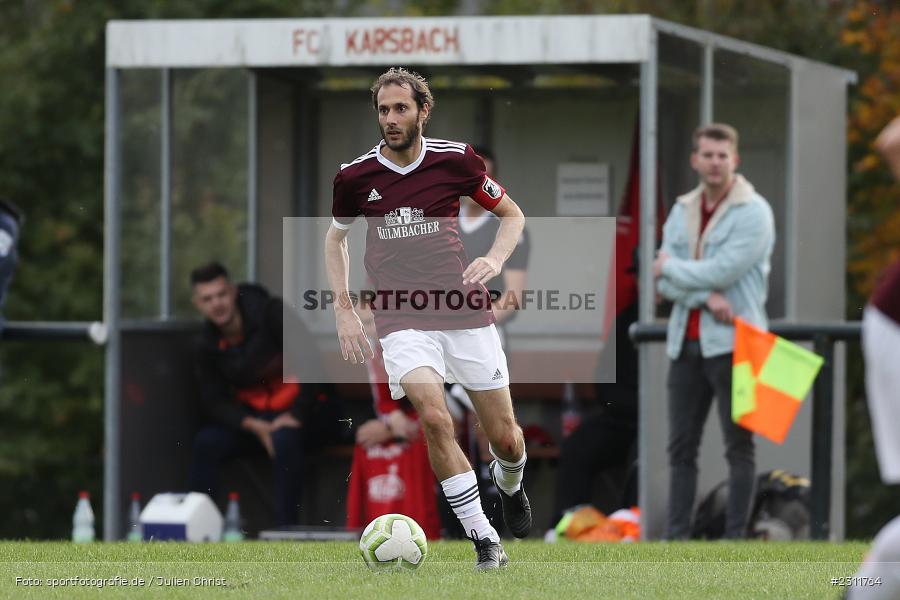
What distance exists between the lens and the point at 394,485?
11.4m

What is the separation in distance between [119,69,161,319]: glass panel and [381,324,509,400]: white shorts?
182 inches

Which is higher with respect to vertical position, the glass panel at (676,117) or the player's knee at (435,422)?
the glass panel at (676,117)

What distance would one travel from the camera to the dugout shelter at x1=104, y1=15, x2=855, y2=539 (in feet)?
35.7

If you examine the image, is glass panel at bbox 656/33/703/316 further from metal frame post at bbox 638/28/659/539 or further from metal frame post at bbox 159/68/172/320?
metal frame post at bbox 159/68/172/320

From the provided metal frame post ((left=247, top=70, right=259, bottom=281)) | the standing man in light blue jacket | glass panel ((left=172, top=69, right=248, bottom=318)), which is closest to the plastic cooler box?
glass panel ((left=172, top=69, right=248, bottom=318))

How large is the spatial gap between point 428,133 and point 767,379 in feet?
13.0

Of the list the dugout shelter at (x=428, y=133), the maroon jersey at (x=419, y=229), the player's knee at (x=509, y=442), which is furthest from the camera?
the dugout shelter at (x=428, y=133)

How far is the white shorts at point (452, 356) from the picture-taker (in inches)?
295

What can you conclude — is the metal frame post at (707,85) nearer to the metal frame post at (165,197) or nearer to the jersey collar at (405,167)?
the metal frame post at (165,197)

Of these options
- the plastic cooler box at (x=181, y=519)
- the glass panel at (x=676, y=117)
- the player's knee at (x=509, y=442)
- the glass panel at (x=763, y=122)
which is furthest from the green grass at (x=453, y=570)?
the glass panel at (x=676, y=117)

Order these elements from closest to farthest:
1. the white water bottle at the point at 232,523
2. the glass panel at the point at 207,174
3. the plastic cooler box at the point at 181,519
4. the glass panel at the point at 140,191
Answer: the plastic cooler box at the point at 181,519
the white water bottle at the point at 232,523
the glass panel at the point at 140,191
the glass panel at the point at 207,174

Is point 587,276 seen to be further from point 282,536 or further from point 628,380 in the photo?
point 282,536

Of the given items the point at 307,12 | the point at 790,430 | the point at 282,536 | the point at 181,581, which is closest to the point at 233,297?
the point at 282,536

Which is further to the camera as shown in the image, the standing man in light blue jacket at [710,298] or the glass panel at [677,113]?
the glass panel at [677,113]
